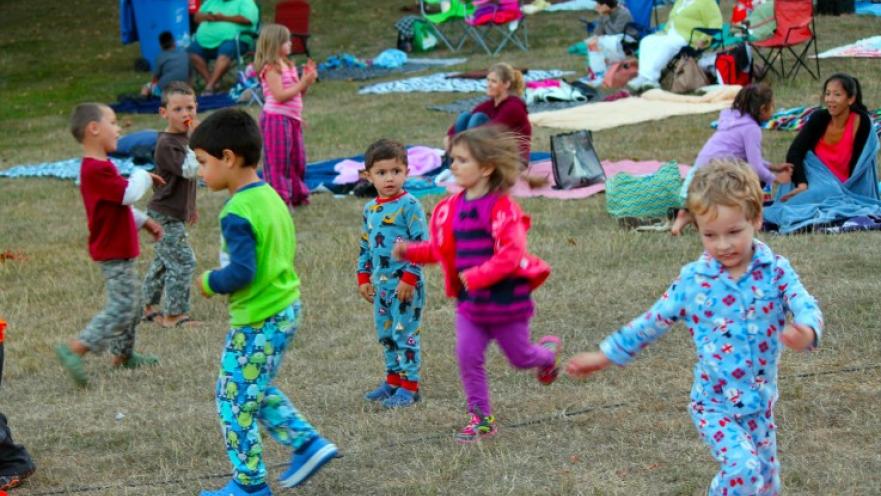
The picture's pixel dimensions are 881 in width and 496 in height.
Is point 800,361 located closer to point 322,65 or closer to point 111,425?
point 111,425

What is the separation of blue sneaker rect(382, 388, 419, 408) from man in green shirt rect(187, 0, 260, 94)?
1366 cm

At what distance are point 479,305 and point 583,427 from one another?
2.91ft

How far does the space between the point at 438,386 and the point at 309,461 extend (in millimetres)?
1484

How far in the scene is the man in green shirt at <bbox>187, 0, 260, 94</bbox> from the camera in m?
18.9

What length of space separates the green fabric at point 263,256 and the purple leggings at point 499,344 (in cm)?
81

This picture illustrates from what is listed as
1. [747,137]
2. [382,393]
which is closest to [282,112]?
[747,137]

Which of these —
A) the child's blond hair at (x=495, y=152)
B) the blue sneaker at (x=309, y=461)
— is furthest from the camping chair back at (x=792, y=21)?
the blue sneaker at (x=309, y=461)

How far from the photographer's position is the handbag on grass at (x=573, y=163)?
1105 centimetres

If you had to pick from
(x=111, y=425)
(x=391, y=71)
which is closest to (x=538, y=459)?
(x=111, y=425)

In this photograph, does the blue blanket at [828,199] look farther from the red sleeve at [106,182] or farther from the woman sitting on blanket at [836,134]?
the red sleeve at [106,182]

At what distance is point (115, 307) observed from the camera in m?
6.45

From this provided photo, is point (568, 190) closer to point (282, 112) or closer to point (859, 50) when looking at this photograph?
point (282, 112)

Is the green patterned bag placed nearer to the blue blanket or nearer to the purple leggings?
the blue blanket

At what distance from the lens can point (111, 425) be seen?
588 centimetres
